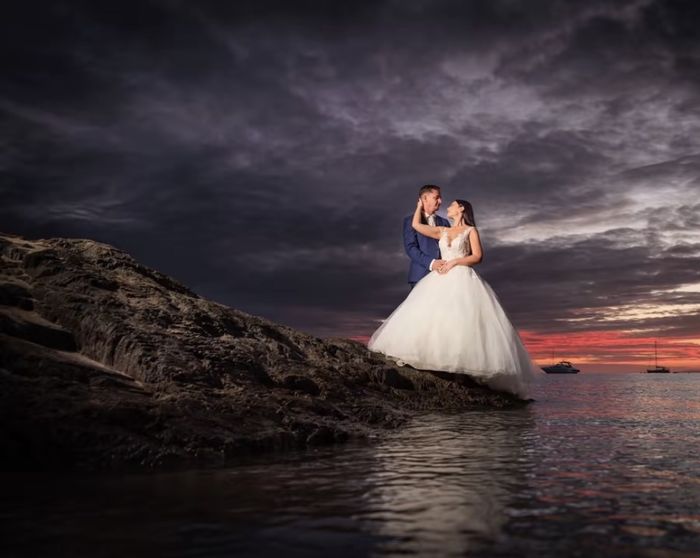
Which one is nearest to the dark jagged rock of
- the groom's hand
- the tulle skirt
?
the tulle skirt

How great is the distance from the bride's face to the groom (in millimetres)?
399

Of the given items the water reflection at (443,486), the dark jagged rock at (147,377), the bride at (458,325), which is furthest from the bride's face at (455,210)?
the water reflection at (443,486)

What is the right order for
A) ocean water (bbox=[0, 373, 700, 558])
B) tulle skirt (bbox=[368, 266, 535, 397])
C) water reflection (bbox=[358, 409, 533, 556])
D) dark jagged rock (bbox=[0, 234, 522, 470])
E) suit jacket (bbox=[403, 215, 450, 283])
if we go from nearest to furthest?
ocean water (bbox=[0, 373, 700, 558]), water reflection (bbox=[358, 409, 533, 556]), dark jagged rock (bbox=[0, 234, 522, 470]), tulle skirt (bbox=[368, 266, 535, 397]), suit jacket (bbox=[403, 215, 450, 283])

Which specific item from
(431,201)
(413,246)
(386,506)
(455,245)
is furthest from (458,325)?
(386,506)

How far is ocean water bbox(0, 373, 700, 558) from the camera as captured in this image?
3.27 m

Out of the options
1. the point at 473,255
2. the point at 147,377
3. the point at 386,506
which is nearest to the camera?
the point at 386,506

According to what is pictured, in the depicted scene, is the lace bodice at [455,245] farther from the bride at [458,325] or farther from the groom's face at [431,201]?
the groom's face at [431,201]

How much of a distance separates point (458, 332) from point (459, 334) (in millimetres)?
42

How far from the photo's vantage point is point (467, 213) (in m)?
13.0

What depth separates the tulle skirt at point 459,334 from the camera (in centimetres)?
1188

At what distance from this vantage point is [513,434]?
7898mm

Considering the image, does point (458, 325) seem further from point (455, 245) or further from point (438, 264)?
point (455, 245)

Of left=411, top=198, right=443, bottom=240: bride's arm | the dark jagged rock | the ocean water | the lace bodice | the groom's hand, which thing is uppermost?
left=411, top=198, right=443, bottom=240: bride's arm

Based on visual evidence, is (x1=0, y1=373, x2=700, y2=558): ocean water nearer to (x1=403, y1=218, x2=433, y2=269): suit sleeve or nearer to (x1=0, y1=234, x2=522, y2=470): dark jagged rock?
(x1=0, y1=234, x2=522, y2=470): dark jagged rock
